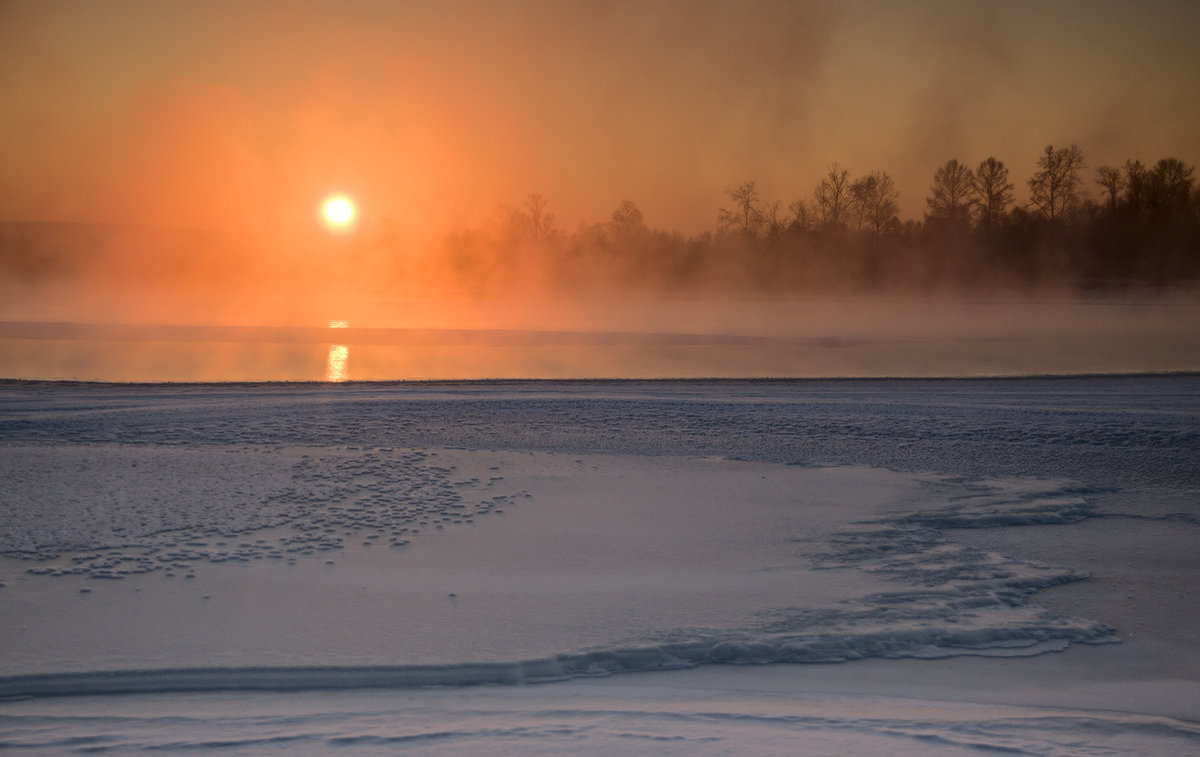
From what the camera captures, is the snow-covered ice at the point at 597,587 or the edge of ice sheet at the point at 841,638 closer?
the snow-covered ice at the point at 597,587

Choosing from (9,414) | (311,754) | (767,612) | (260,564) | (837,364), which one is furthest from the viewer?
(837,364)

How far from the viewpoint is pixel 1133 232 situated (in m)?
33.2

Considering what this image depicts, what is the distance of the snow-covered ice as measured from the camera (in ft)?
8.37

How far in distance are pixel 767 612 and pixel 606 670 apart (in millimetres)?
780

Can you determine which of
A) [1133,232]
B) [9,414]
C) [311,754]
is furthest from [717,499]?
[1133,232]

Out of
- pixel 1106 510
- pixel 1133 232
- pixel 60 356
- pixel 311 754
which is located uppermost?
pixel 1133 232

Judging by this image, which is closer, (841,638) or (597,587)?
(841,638)

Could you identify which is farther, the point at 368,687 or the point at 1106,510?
the point at 1106,510

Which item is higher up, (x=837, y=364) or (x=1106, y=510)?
(x=837, y=364)

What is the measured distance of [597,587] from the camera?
360 centimetres

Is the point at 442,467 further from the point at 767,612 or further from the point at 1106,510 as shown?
the point at 1106,510

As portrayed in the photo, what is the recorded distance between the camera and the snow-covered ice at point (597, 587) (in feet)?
8.37

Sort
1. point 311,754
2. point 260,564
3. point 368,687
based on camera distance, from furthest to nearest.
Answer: point 260,564 → point 368,687 → point 311,754

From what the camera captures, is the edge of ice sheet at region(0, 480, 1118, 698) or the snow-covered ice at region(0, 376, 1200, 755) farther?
the edge of ice sheet at region(0, 480, 1118, 698)
